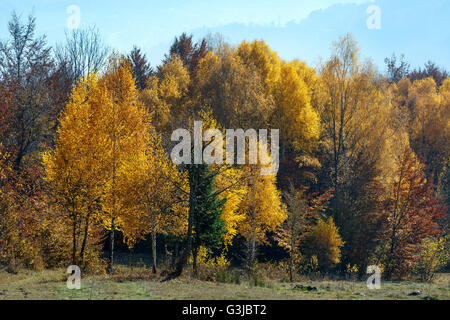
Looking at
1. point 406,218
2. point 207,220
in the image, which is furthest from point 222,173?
point 406,218

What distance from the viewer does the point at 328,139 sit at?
38.0 m

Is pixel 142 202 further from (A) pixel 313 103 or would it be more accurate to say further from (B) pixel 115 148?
(A) pixel 313 103

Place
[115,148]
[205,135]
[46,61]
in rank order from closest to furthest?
[205,135], [115,148], [46,61]

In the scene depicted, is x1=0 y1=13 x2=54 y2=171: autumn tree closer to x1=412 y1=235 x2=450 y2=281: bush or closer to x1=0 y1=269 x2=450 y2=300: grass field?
x1=0 y1=269 x2=450 y2=300: grass field

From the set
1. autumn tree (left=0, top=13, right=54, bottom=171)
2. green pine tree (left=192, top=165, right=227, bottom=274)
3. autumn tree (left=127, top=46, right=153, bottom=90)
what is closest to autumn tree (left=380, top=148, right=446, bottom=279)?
green pine tree (left=192, top=165, right=227, bottom=274)

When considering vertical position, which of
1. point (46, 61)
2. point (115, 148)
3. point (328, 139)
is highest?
point (46, 61)

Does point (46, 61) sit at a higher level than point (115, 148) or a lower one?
higher

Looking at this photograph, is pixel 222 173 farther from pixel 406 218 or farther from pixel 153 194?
pixel 406 218

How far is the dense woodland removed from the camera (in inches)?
894

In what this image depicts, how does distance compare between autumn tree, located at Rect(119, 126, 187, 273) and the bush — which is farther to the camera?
the bush

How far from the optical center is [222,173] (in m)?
21.8
